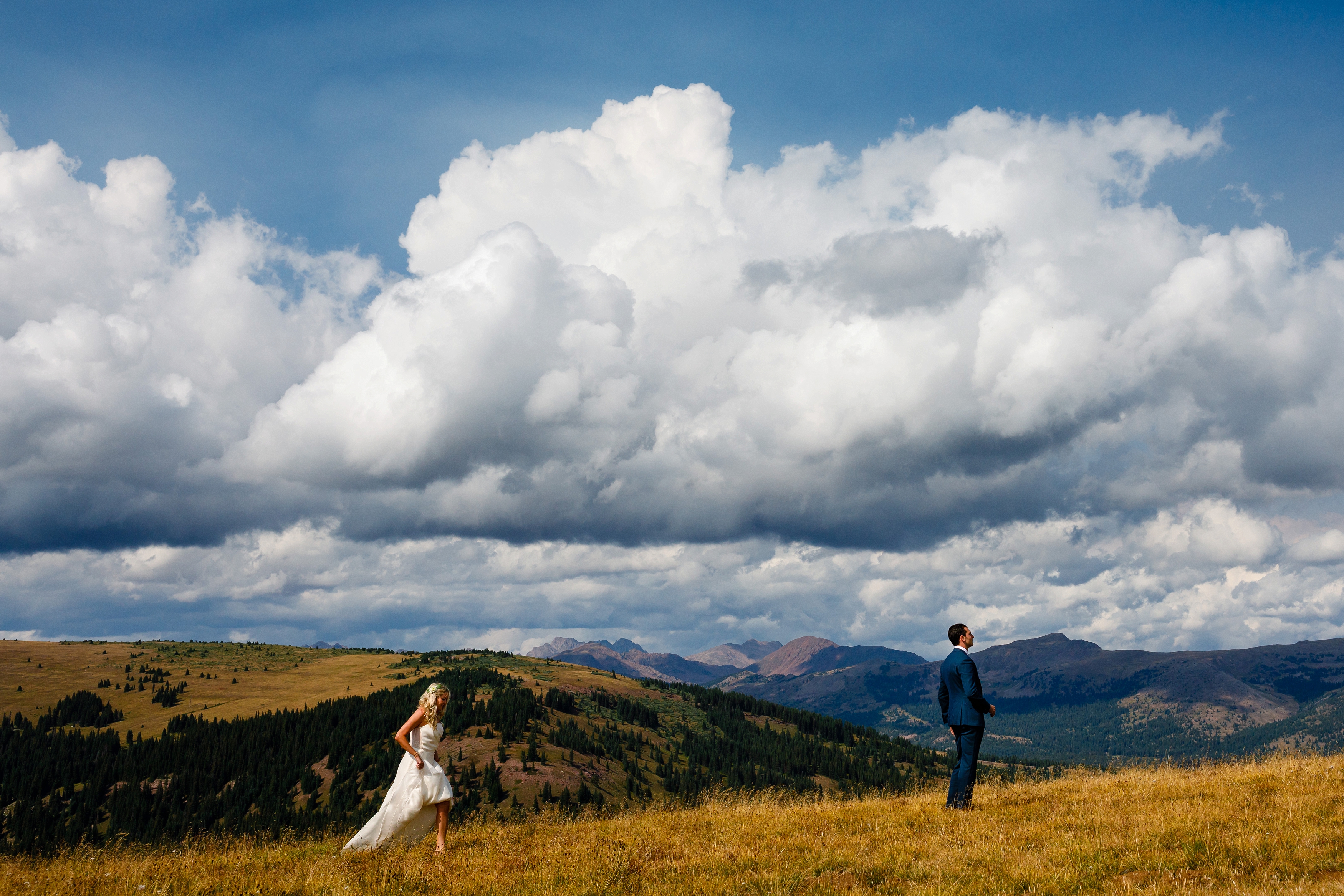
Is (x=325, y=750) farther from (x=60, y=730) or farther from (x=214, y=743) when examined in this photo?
(x=60, y=730)

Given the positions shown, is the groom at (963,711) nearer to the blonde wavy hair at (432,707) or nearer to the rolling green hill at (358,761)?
the blonde wavy hair at (432,707)

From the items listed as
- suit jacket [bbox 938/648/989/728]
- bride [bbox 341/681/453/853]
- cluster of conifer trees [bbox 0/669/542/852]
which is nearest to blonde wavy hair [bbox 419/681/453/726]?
bride [bbox 341/681/453/853]

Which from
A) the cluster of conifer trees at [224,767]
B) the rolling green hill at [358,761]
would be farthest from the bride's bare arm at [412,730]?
the cluster of conifer trees at [224,767]

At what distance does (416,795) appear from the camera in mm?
13289

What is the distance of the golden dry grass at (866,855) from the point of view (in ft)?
31.4

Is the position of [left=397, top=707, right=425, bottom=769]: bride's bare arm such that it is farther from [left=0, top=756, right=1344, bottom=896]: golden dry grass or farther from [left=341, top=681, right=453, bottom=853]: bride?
[left=0, top=756, right=1344, bottom=896]: golden dry grass

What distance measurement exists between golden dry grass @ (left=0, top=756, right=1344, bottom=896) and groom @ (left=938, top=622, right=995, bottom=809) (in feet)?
1.57

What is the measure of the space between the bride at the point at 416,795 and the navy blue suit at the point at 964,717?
9.86 m

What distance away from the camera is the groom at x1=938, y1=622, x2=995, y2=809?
15.6 meters

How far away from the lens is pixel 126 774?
139 meters

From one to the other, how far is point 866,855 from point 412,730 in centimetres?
796

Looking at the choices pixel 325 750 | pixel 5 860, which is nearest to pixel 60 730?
pixel 325 750

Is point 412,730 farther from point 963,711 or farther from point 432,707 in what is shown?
point 963,711

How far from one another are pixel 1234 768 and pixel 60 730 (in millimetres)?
223623
